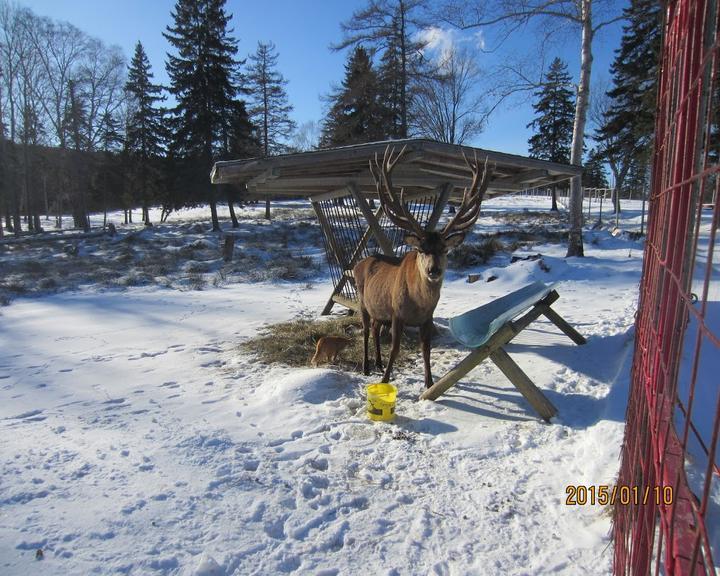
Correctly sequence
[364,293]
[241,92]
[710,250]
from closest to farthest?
[710,250] < [364,293] < [241,92]

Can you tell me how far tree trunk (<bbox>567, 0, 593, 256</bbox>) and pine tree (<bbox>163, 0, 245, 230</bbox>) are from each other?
19.5 m

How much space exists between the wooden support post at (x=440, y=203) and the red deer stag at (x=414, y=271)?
157 centimetres

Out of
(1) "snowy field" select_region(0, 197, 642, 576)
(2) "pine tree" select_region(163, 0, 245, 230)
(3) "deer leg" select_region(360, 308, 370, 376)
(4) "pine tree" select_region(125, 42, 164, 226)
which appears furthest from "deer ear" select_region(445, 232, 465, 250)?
(4) "pine tree" select_region(125, 42, 164, 226)

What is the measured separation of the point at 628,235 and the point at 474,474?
17.5 metres

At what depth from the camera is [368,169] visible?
718cm

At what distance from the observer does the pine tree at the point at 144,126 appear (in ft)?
101

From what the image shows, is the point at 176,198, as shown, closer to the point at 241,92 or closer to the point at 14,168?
the point at 241,92

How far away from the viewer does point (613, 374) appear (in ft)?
16.1

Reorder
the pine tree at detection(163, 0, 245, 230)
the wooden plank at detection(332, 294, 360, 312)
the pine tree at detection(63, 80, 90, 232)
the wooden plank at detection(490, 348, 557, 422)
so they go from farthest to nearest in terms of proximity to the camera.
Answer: the pine tree at detection(63, 80, 90, 232) → the pine tree at detection(163, 0, 245, 230) → the wooden plank at detection(332, 294, 360, 312) → the wooden plank at detection(490, 348, 557, 422)

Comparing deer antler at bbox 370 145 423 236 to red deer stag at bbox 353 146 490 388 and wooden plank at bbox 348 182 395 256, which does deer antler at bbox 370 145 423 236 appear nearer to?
red deer stag at bbox 353 146 490 388

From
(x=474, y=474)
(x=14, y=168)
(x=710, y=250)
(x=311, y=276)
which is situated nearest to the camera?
(x=710, y=250)

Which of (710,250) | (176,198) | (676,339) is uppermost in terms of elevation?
(176,198)

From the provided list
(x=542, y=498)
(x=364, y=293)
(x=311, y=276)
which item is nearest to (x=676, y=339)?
(x=542, y=498)

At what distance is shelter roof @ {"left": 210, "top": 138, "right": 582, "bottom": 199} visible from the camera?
582 centimetres
